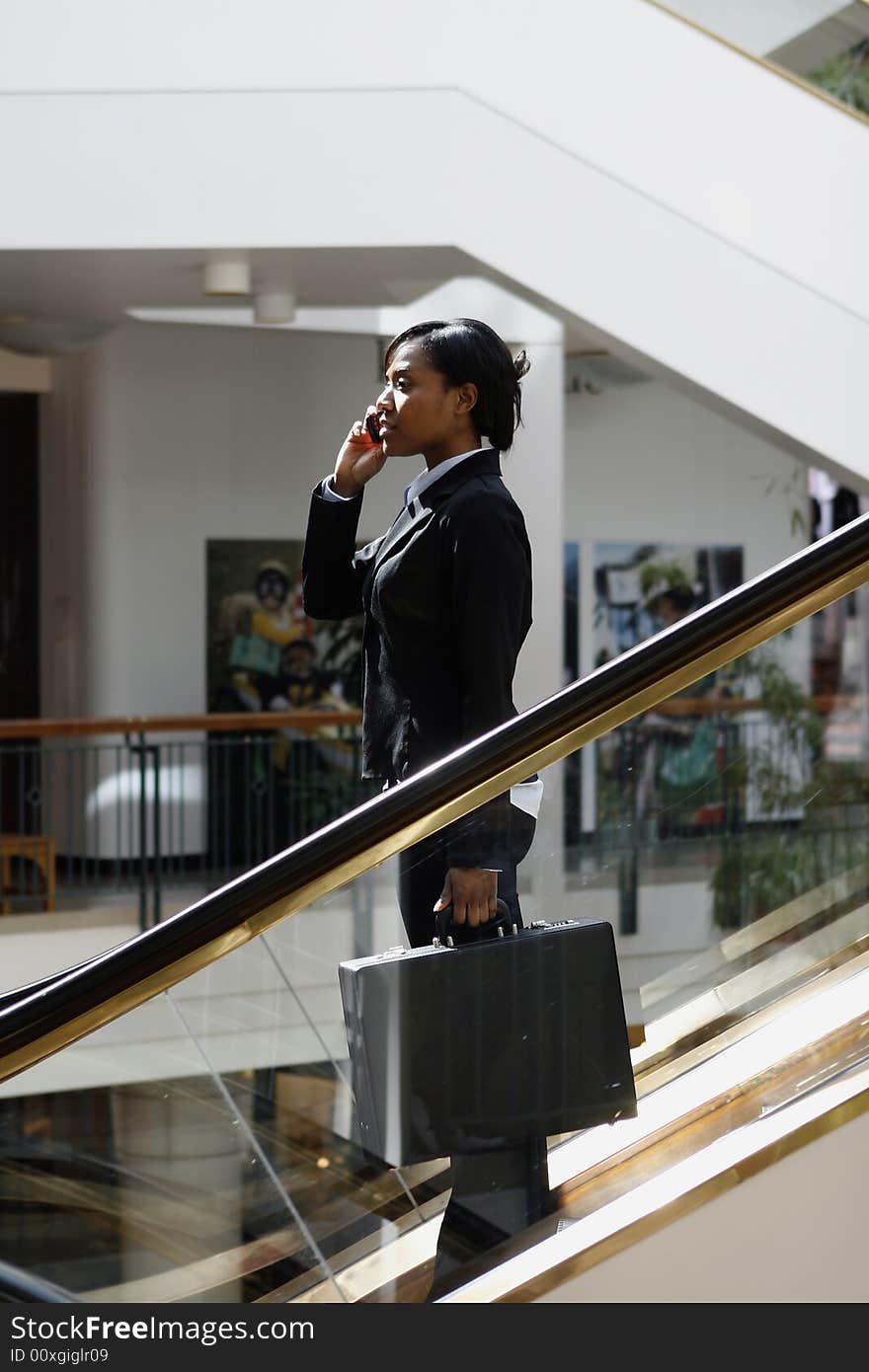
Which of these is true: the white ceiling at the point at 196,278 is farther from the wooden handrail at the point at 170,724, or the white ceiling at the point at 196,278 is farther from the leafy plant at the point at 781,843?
the leafy plant at the point at 781,843

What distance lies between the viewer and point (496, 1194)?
2086 mm

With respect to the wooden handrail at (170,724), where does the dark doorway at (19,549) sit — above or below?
above

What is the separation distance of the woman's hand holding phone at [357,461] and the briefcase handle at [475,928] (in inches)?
31.9

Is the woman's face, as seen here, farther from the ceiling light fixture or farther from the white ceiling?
the ceiling light fixture

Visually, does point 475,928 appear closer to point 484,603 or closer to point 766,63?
point 484,603

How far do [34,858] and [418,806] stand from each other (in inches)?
253

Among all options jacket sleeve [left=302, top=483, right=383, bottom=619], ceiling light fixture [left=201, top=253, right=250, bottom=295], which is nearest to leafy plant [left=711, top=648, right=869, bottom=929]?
jacket sleeve [left=302, top=483, right=383, bottom=619]

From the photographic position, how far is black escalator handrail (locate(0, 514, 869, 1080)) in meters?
1.92

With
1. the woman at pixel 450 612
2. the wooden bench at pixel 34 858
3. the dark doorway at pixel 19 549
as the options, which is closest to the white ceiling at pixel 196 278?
the dark doorway at pixel 19 549

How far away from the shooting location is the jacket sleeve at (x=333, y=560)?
249cm

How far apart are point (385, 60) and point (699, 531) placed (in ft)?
19.5

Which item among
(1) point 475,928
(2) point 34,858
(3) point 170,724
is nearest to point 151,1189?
(1) point 475,928

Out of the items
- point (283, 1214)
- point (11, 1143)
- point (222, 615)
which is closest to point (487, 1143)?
point (283, 1214)

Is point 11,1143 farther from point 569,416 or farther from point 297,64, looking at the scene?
point 569,416
